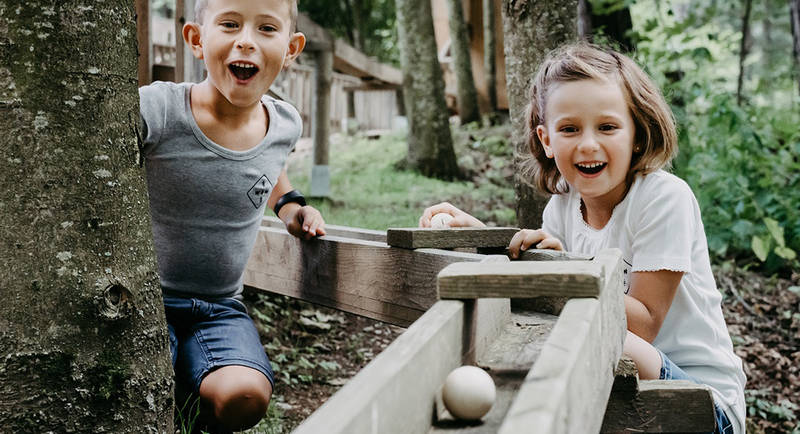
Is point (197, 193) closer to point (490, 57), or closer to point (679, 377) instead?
point (679, 377)

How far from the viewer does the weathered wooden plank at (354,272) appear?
2.56 m

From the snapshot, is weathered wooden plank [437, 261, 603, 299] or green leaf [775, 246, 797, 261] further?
green leaf [775, 246, 797, 261]

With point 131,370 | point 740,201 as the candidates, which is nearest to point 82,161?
point 131,370

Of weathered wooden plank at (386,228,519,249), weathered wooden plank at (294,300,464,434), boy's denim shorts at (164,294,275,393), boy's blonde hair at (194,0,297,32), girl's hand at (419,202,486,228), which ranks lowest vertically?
boy's denim shorts at (164,294,275,393)

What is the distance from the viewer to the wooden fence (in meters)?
1.12

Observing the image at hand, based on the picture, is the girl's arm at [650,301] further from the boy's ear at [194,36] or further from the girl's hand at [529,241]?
the boy's ear at [194,36]

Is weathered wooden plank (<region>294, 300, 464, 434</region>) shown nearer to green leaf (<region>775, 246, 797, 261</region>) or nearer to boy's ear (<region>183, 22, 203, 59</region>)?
boy's ear (<region>183, 22, 203, 59</region>)

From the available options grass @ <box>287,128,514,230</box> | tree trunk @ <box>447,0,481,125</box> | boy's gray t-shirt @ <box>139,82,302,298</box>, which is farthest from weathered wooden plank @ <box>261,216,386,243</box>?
tree trunk @ <box>447,0,481,125</box>

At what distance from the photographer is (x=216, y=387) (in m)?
2.51

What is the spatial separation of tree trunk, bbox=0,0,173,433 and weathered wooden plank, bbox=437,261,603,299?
79 centimetres

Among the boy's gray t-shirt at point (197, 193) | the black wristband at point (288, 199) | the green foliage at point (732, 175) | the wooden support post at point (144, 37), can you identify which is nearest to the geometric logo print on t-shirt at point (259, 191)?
the boy's gray t-shirt at point (197, 193)

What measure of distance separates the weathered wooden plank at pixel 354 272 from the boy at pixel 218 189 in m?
0.13

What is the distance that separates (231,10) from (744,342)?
431 centimetres

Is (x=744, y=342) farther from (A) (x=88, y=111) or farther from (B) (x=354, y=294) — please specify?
(A) (x=88, y=111)
